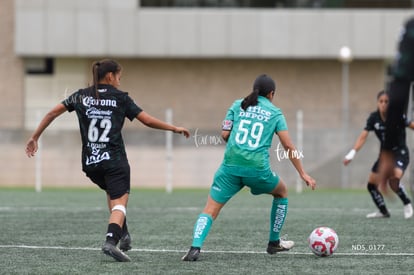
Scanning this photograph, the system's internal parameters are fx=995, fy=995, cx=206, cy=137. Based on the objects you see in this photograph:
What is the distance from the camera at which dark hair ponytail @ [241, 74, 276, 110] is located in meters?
9.62

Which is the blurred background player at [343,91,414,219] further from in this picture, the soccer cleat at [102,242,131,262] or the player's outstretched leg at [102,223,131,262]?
the soccer cleat at [102,242,131,262]

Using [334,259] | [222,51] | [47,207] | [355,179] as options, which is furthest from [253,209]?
[222,51]

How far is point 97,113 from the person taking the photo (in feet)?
31.7

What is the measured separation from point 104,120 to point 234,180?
139 centimetres

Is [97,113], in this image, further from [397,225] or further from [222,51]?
[222,51]

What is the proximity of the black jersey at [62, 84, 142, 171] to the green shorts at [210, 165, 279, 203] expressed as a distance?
0.99 meters

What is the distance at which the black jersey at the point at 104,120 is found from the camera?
964cm

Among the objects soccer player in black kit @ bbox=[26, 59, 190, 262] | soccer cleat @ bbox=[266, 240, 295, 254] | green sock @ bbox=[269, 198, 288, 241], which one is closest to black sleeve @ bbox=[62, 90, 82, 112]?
soccer player in black kit @ bbox=[26, 59, 190, 262]

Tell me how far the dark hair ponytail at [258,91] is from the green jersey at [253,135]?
5 centimetres

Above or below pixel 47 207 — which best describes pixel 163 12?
above

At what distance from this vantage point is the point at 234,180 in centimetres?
962

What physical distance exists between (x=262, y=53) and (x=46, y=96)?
765 centimetres

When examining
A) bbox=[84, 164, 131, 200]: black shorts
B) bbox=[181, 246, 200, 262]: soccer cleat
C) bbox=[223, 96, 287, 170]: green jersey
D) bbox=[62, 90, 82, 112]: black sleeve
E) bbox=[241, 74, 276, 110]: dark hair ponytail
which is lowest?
bbox=[181, 246, 200, 262]: soccer cleat

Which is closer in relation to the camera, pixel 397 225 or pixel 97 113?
pixel 97 113
